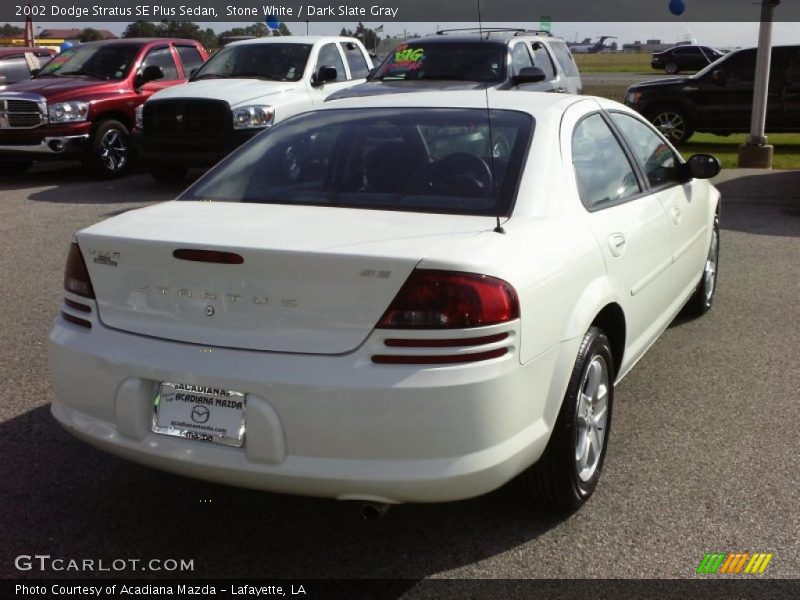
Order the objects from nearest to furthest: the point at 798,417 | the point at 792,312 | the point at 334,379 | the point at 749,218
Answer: the point at 334,379 → the point at 798,417 → the point at 792,312 → the point at 749,218

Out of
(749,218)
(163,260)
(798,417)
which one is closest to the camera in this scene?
(163,260)

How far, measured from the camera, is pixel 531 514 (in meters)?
3.59

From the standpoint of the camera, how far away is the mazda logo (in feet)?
9.88

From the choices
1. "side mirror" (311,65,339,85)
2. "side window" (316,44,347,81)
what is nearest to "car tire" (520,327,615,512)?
"side mirror" (311,65,339,85)

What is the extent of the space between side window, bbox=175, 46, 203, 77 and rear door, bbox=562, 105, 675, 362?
1176 cm

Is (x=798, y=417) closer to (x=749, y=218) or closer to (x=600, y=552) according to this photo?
(x=600, y=552)

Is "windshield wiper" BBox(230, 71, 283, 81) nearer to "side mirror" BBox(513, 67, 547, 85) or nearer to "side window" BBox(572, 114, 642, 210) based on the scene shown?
"side mirror" BBox(513, 67, 547, 85)

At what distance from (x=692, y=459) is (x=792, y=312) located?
283cm

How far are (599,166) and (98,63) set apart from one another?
1172 centimetres

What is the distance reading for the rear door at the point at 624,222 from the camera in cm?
389

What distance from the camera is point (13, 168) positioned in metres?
14.7

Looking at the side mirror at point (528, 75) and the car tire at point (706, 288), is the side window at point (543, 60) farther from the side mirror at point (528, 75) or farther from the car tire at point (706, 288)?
the car tire at point (706, 288)

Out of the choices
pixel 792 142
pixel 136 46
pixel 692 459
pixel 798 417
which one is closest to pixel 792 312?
pixel 798 417

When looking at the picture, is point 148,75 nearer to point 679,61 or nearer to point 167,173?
point 167,173
